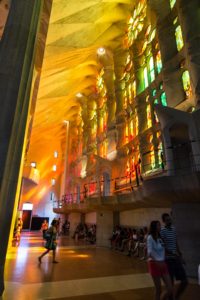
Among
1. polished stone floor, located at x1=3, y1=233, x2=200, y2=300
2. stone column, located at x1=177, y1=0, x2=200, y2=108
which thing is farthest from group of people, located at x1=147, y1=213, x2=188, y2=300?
stone column, located at x1=177, y1=0, x2=200, y2=108

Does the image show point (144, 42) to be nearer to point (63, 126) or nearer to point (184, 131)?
point (184, 131)

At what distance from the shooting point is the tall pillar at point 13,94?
180 inches

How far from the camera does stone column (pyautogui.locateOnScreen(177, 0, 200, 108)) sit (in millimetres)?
9031

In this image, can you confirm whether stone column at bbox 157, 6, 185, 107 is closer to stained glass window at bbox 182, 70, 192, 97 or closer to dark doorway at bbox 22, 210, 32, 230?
stained glass window at bbox 182, 70, 192, 97

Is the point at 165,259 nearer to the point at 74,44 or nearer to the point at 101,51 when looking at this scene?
the point at 74,44

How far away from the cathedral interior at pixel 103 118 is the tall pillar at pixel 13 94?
25 millimetres

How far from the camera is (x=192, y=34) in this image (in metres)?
9.57

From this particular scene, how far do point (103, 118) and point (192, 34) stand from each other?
528 inches

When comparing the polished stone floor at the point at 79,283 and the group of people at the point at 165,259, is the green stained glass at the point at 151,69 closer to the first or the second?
the polished stone floor at the point at 79,283

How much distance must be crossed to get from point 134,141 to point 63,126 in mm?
20582

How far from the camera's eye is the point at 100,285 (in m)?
5.00

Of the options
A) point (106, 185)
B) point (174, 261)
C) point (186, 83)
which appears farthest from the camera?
point (106, 185)

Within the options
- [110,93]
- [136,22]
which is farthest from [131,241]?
[136,22]


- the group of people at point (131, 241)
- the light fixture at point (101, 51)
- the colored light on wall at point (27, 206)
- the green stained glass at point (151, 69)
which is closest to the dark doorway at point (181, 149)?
the group of people at point (131, 241)
